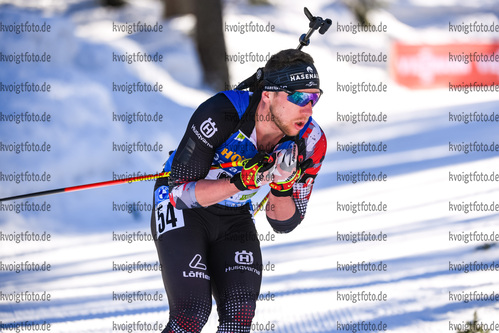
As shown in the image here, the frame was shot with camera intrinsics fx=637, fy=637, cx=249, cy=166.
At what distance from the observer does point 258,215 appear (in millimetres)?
8484

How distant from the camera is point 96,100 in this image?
977 cm

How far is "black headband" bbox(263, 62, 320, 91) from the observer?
11.1ft

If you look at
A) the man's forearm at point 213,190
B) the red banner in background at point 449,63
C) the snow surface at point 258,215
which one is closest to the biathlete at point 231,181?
the man's forearm at point 213,190

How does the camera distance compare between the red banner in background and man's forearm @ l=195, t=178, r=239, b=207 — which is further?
the red banner in background

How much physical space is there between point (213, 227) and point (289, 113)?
814mm

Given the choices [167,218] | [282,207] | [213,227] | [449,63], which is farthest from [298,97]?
[449,63]

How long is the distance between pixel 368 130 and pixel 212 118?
9639 mm

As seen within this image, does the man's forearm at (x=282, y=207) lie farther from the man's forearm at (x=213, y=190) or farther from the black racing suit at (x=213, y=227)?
the man's forearm at (x=213, y=190)

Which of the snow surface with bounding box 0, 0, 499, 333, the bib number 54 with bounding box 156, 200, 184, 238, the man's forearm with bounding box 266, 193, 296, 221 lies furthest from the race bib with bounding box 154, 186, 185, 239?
the snow surface with bounding box 0, 0, 499, 333

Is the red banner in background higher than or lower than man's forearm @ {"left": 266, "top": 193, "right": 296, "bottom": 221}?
higher

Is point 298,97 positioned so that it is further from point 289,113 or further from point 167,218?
point 167,218

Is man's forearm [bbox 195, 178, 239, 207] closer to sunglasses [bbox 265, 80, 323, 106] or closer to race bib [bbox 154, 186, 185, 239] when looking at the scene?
race bib [bbox 154, 186, 185, 239]

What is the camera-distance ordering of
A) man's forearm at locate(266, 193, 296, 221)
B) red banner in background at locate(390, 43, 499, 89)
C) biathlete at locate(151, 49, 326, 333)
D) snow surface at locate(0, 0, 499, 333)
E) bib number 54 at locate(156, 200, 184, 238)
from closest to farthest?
1. biathlete at locate(151, 49, 326, 333)
2. bib number 54 at locate(156, 200, 184, 238)
3. man's forearm at locate(266, 193, 296, 221)
4. snow surface at locate(0, 0, 499, 333)
5. red banner in background at locate(390, 43, 499, 89)

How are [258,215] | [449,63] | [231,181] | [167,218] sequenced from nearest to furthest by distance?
[231,181] < [167,218] < [258,215] < [449,63]
